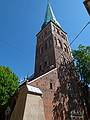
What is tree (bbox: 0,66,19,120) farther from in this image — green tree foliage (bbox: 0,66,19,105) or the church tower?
the church tower

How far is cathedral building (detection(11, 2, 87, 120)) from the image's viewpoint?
58.2ft

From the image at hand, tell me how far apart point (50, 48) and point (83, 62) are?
597 centimetres

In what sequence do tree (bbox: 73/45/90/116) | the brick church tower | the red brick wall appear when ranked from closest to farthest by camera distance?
1. the red brick wall
2. the brick church tower
3. tree (bbox: 73/45/90/116)

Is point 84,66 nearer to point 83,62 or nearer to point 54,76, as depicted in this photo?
point 83,62

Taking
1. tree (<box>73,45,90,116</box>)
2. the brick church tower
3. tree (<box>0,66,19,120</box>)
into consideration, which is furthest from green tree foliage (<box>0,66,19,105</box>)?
tree (<box>73,45,90,116</box>)

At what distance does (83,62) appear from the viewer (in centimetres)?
2947

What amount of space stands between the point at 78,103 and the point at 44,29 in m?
16.9

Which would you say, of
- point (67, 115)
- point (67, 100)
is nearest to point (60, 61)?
point (67, 100)

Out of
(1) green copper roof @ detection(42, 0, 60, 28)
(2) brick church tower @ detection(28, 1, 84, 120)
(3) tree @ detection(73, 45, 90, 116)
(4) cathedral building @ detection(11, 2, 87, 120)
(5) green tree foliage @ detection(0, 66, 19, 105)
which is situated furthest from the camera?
(1) green copper roof @ detection(42, 0, 60, 28)

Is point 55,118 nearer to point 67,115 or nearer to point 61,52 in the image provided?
point 67,115

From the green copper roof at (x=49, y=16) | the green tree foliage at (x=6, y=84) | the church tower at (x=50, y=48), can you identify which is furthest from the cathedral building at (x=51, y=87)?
the green tree foliage at (x=6, y=84)

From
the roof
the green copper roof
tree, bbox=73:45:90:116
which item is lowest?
the roof

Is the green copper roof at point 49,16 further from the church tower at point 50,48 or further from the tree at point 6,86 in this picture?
the tree at point 6,86

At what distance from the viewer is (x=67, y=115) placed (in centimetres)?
2150
